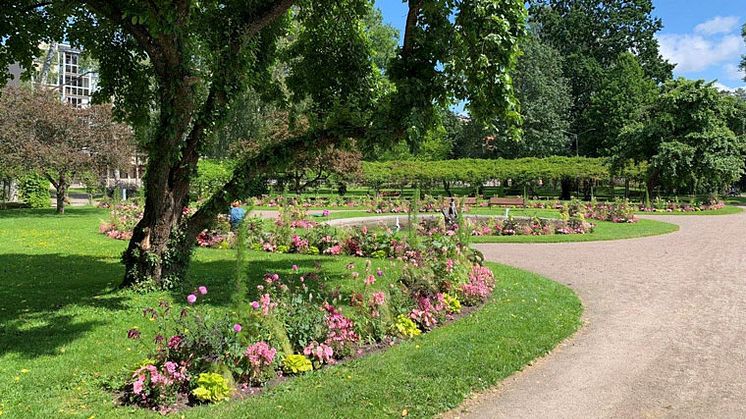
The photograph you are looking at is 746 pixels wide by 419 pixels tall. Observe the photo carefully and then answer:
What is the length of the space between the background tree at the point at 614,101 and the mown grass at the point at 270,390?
4449 cm

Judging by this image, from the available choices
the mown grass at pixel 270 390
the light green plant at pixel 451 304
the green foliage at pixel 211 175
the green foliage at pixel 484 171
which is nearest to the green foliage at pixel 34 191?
the green foliage at pixel 211 175

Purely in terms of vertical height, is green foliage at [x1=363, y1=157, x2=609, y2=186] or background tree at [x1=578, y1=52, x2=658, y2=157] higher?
background tree at [x1=578, y1=52, x2=658, y2=157]

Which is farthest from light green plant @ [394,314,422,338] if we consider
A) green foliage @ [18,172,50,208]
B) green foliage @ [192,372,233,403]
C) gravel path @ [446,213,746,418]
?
green foliage @ [18,172,50,208]

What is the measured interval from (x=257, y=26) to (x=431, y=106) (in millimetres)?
2915

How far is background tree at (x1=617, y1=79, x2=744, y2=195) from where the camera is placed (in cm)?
3106

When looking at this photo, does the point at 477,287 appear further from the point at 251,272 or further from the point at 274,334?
the point at 251,272

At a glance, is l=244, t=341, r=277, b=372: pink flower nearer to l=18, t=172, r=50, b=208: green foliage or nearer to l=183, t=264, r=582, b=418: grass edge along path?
l=183, t=264, r=582, b=418: grass edge along path

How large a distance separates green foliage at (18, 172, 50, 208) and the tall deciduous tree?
78.5ft

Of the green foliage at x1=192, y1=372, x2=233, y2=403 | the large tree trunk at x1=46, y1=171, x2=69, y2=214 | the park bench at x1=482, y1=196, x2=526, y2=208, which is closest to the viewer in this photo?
the green foliage at x1=192, y1=372, x2=233, y2=403

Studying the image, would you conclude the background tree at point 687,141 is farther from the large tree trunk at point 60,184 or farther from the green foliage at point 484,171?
the large tree trunk at point 60,184

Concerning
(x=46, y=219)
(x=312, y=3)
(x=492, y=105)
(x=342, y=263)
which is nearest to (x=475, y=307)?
(x=492, y=105)

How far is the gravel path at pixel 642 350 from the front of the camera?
4590 millimetres

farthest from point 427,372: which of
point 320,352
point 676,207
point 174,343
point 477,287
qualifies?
point 676,207

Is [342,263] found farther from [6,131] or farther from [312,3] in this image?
[6,131]
